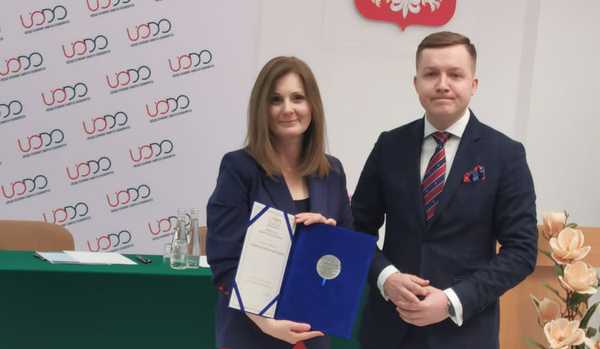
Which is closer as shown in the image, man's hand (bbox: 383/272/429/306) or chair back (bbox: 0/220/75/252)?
man's hand (bbox: 383/272/429/306)

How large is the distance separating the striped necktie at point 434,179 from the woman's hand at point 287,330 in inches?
20.0

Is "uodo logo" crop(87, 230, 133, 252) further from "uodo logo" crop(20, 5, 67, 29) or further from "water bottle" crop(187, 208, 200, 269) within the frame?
"water bottle" crop(187, 208, 200, 269)

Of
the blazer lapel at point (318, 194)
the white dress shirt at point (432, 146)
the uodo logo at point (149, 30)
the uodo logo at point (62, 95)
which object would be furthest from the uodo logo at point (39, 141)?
the white dress shirt at point (432, 146)

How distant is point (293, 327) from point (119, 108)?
139 inches

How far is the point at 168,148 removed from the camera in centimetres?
492

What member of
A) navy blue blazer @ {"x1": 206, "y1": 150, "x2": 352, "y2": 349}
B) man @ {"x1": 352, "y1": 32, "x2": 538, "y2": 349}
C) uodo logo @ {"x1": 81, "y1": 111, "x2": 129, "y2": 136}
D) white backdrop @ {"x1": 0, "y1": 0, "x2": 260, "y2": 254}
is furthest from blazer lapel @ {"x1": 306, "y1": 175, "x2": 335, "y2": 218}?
uodo logo @ {"x1": 81, "y1": 111, "x2": 129, "y2": 136}

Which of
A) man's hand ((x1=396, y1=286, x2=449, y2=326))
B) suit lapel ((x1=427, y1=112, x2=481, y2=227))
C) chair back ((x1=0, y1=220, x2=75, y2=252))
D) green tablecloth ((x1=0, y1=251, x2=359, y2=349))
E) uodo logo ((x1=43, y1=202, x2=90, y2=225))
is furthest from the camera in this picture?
uodo logo ((x1=43, y1=202, x2=90, y2=225))

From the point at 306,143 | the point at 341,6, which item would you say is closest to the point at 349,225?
the point at 306,143

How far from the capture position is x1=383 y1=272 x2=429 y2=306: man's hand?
5.90 feet

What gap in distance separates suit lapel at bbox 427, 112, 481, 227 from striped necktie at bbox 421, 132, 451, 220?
0.08ft

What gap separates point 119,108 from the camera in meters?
4.85

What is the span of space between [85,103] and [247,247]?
350cm

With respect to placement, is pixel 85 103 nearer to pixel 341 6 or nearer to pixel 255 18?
pixel 255 18

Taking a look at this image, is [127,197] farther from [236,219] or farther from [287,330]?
[287,330]
